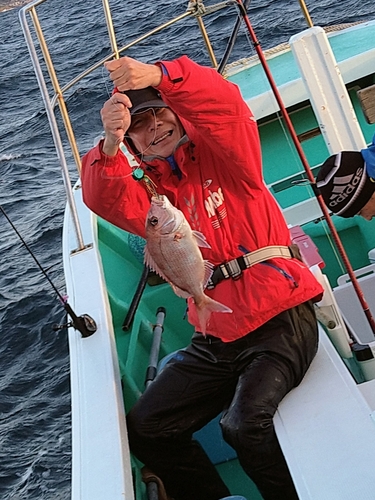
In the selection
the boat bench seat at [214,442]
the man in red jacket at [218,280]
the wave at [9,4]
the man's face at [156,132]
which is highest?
the wave at [9,4]

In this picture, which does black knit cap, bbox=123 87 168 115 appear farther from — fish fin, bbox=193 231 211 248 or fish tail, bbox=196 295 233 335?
fish tail, bbox=196 295 233 335

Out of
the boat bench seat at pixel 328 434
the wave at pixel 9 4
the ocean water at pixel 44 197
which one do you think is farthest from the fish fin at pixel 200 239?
the wave at pixel 9 4

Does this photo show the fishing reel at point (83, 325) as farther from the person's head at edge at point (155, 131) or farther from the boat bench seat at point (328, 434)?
the boat bench seat at point (328, 434)

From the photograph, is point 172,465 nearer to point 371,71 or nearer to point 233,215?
point 233,215

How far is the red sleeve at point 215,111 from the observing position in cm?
284

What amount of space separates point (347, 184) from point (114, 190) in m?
1.25

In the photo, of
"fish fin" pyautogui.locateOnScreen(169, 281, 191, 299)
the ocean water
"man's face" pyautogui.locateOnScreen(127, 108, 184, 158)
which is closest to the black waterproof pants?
"fish fin" pyautogui.locateOnScreen(169, 281, 191, 299)

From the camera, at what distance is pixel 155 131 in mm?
3168

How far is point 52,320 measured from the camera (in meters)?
7.75

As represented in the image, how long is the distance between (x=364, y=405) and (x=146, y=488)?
44.1 inches

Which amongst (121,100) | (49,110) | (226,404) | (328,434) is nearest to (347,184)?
(121,100)

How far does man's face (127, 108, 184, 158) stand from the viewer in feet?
10.3

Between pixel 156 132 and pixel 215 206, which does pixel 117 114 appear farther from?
pixel 215 206

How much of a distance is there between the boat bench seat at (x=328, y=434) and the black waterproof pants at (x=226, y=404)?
0.07 m
